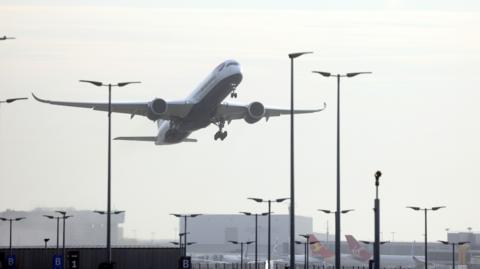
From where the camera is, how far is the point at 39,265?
384 feet

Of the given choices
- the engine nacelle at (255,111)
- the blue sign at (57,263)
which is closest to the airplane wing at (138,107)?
the engine nacelle at (255,111)

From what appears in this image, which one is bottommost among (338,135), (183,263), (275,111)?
(183,263)

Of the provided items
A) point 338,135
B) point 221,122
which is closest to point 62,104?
point 221,122

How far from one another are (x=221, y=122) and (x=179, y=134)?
812 cm

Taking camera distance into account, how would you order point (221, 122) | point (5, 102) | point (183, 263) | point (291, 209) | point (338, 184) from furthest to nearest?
1. point (221, 122)
2. point (5, 102)
3. point (183, 263)
4. point (338, 184)
5. point (291, 209)

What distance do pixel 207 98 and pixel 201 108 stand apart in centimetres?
219

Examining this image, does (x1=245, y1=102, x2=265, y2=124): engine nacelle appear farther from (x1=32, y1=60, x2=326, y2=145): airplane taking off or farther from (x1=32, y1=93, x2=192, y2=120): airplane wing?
(x1=32, y1=93, x2=192, y2=120): airplane wing

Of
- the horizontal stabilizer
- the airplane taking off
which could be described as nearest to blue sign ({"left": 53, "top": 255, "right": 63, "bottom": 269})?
the airplane taking off

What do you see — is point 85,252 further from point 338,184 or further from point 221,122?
point 338,184

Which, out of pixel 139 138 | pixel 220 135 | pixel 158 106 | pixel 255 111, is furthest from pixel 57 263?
pixel 139 138

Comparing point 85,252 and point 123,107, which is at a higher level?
point 123,107

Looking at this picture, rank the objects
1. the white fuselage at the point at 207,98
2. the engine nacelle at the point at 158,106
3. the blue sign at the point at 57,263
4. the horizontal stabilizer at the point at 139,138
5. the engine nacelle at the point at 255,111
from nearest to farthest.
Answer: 1. the blue sign at the point at 57,263
2. the white fuselage at the point at 207,98
3. the engine nacelle at the point at 158,106
4. the engine nacelle at the point at 255,111
5. the horizontal stabilizer at the point at 139,138

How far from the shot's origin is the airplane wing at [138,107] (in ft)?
423

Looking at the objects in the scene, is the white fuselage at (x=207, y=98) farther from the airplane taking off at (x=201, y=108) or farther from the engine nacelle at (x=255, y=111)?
the engine nacelle at (x=255, y=111)
